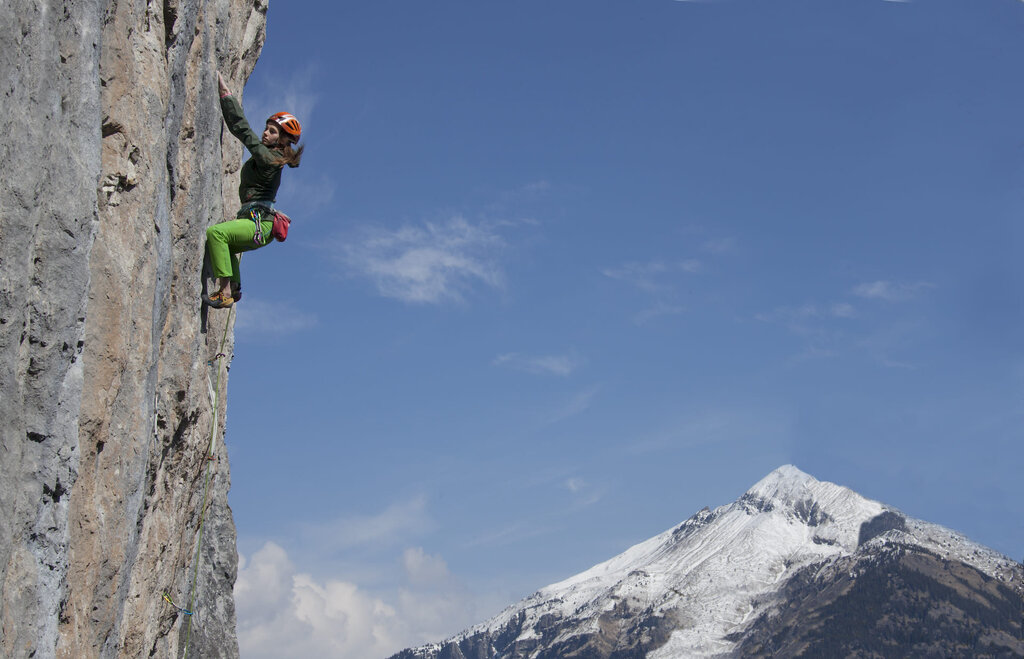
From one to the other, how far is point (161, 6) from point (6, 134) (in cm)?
442

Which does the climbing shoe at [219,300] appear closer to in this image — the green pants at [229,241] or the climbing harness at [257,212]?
the green pants at [229,241]

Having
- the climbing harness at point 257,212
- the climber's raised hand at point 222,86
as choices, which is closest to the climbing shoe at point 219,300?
the climbing harness at point 257,212

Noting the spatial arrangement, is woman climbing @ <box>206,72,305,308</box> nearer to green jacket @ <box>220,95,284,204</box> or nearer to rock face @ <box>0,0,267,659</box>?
green jacket @ <box>220,95,284,204</box>

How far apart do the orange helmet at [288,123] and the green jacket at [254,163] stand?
0.96 feet

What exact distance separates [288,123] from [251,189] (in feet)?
3.40

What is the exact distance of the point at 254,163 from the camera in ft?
43.3

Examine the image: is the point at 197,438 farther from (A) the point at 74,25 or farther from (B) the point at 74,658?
(A) the point at 74,25

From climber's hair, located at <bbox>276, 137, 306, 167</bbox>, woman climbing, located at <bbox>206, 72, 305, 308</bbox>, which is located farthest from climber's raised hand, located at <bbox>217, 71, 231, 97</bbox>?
climber's hair, located at <bbox>276, 137, 306, 167</bbox>

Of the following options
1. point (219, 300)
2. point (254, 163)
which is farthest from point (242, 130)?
point (219, 300)

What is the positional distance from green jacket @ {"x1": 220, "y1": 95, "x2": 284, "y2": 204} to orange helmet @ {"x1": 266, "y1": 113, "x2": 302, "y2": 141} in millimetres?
292

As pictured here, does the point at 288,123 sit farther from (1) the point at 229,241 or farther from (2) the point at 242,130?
(1) the point at 229,241

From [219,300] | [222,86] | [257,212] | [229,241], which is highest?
[222,86]

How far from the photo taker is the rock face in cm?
736

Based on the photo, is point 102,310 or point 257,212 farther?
point 257,212
